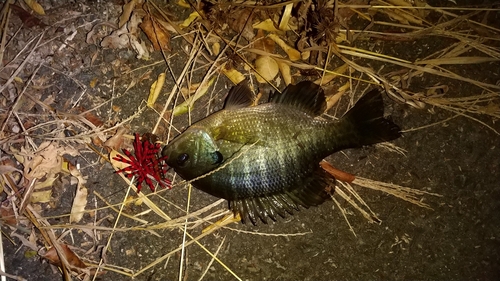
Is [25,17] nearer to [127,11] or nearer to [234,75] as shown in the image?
[127,11]

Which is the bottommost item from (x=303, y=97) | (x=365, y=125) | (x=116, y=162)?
(x=116, y=162)

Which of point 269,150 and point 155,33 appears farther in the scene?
point 155,33

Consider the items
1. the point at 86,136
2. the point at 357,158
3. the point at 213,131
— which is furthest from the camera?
the point at 357,158

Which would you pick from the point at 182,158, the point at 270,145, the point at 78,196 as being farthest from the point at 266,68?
the point at 78,196

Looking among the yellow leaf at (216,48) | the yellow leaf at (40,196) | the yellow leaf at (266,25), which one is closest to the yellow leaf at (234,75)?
the yellow leaf at (216,48)

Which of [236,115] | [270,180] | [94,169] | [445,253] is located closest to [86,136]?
[94,169]

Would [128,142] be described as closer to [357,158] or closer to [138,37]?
[138,37]

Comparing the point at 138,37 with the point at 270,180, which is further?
the point at 138,37
